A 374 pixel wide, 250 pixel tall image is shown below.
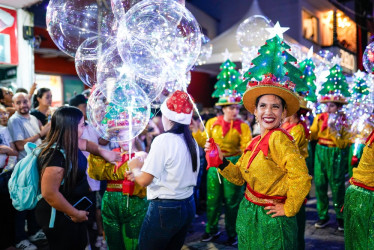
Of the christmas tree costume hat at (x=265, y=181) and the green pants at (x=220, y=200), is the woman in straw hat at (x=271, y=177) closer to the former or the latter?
the christmas tree costume hat at (x=265, y=181)

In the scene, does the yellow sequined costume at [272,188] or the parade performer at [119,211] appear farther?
the parade performer at [119,211]

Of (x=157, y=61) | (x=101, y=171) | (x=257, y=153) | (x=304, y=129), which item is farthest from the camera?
(x=304, y=129)

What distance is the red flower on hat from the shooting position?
2.83m

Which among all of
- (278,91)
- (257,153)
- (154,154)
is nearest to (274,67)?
(278,91)

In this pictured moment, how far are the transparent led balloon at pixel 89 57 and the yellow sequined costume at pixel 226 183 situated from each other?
197 cm

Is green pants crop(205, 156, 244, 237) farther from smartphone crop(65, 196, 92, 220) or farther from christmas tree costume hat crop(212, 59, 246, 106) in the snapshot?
smartphone crop(65, 196, 92, 220)

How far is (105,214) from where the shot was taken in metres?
3.31

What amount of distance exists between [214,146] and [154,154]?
0.48m

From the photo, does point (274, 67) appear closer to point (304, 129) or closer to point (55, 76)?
point (304, 129)

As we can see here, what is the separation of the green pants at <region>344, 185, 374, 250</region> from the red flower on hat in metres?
1.72

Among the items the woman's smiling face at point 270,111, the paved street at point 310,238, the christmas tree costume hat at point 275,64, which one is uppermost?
the christmas tree costume hat at point 275,64

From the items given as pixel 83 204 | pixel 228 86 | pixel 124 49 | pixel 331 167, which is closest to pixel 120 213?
pixel 83 204

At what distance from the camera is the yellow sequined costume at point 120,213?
328 centimetres

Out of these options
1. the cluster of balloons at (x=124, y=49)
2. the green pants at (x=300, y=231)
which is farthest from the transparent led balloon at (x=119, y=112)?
the green pants at (x=300, y=231)
